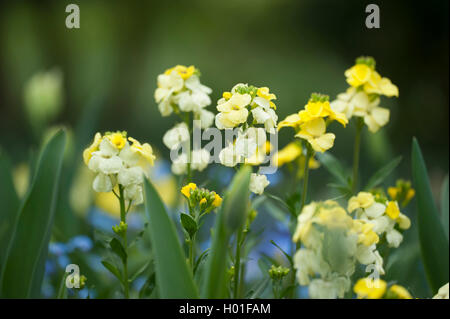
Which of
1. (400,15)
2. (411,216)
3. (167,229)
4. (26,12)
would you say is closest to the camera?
(167,229)

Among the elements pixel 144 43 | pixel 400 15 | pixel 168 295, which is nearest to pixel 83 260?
pixel 168 295

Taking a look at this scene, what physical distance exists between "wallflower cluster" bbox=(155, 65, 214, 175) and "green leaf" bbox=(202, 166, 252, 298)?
0.20 metres

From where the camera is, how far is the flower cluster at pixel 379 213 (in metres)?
0.58

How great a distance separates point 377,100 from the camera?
72cm

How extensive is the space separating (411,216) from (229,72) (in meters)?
1.11

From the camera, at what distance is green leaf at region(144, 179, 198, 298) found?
0.49m

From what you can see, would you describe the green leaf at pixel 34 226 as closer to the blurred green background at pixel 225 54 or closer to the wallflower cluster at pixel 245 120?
the wallflower cluster at pixel 245 120

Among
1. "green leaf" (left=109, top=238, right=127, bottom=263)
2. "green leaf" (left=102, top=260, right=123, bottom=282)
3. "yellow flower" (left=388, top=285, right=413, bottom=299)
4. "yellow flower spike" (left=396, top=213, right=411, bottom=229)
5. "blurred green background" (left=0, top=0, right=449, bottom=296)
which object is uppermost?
"blurred green background" (left=0, top=0, right=449, bottom=296)

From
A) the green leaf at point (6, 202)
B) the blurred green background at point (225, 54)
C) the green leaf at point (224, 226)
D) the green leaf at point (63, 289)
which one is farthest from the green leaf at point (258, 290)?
the blurred green background at point (225, 54)

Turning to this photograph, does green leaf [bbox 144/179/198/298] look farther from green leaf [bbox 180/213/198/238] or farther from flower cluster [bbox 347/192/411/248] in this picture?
flower cluster [bbox 347/192/411/248]

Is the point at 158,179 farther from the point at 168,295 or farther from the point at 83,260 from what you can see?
the point at 168,295

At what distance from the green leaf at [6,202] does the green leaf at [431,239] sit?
59 centimetres

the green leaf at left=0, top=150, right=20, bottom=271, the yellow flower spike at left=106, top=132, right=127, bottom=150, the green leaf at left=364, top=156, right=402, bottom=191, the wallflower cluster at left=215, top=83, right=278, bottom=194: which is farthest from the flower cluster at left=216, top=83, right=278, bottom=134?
the green leaf at left=0, top=150, right=20, bottom=271
